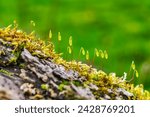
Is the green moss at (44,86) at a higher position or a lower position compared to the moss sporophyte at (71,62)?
lower

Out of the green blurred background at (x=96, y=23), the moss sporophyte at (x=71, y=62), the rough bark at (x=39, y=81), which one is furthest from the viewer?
the green blurred background at (x=96, y=23)

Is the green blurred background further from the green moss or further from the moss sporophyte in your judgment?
the green moss

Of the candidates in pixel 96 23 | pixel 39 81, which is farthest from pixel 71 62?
pixel 96 23

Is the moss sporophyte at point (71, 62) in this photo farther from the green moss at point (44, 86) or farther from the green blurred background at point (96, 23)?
the green blurred background at point (96, 23)

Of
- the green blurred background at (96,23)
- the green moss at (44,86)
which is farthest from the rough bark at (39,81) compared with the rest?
the green blurred background at (96,23)

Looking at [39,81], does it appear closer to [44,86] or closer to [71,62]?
[44,86]

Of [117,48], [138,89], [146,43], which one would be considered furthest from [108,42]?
[138,89]

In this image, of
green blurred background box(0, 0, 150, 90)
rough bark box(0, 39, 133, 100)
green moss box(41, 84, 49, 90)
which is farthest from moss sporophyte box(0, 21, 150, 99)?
green blurred background box(0, 0, 150, 90)

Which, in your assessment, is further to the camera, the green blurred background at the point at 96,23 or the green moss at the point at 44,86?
the green blurred background at the point at 96,23

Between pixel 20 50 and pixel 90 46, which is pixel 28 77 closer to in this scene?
pixel 20 50
